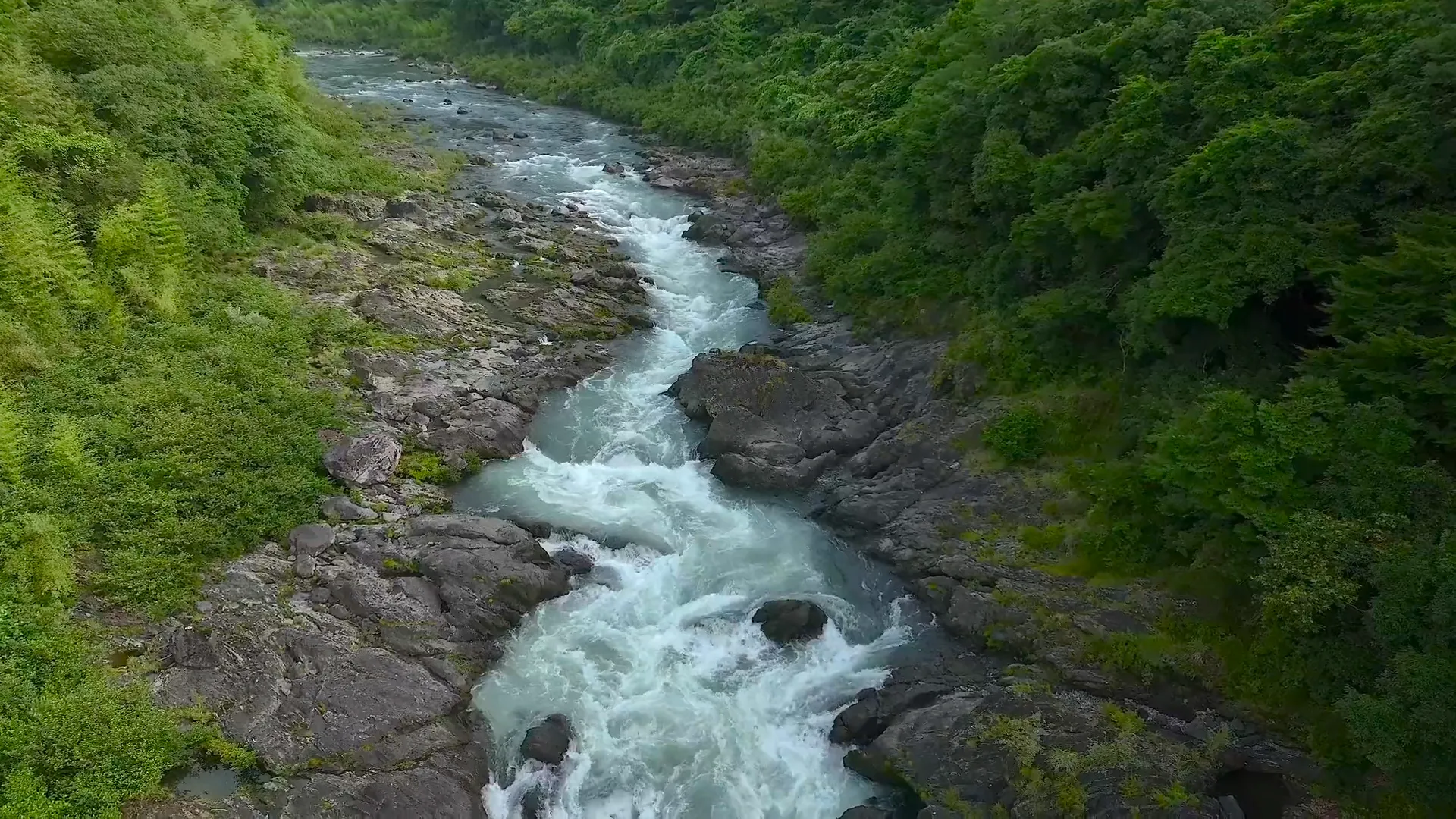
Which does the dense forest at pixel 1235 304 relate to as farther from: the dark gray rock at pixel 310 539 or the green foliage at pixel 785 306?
the dark gray rock at pixel 310 539

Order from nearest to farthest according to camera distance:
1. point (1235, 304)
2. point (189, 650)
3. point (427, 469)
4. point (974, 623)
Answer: point (189, 650), point (1235, 304), point (974, 623), point (427, 469)

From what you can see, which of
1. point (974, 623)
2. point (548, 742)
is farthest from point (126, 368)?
point (974, 623)

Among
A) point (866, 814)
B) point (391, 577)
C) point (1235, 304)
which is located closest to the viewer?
point (866, 814)

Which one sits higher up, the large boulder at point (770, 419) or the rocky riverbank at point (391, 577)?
the large boulder at point (770, 419)

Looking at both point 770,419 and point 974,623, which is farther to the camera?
point 770,419

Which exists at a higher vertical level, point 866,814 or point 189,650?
point 866,814

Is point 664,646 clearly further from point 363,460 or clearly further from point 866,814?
point 363,460

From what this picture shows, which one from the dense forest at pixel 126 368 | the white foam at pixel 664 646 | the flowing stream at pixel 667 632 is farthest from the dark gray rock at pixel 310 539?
the white foam at pixel 664 646
